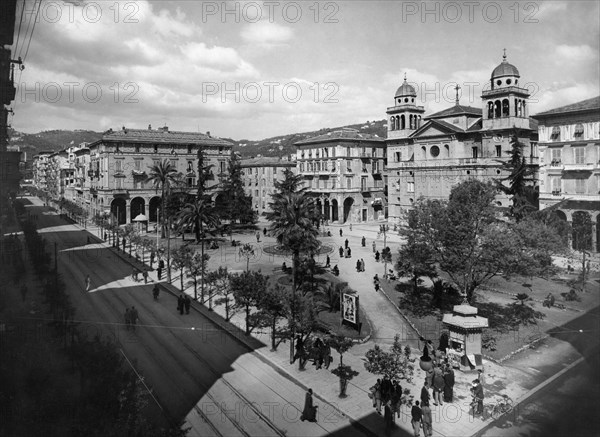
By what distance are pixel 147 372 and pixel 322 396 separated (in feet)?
25.7

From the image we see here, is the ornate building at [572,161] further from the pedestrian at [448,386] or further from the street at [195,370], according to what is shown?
the street at [195,370]

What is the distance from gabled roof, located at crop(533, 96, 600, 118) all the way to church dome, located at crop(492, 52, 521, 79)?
13667 mm

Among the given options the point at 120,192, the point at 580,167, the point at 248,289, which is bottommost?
the point at 248,289

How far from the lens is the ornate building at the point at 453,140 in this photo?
57031mm

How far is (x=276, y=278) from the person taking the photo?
121ft

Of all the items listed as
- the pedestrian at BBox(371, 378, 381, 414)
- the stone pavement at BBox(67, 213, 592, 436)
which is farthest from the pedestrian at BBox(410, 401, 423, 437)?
the pedestrian at BBox(371, 378, 381, 414)

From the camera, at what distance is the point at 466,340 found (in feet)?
63.9

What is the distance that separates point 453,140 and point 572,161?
19145mm

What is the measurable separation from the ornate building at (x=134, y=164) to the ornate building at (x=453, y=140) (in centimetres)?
3151

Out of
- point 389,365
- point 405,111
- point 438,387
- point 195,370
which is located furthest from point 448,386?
point 405,111

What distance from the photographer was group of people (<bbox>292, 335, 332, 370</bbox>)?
19688mm

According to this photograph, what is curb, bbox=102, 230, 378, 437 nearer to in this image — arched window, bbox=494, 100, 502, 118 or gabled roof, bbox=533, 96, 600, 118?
gabled roof, bbox=533, 96, 600, 118

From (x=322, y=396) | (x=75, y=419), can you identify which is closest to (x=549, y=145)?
(x=322, y=396)

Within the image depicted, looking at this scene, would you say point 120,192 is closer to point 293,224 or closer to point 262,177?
point 262,177
